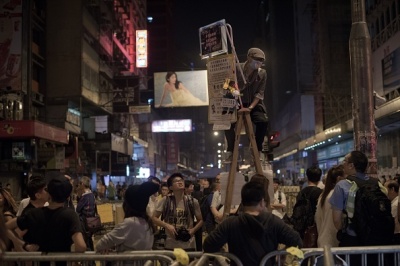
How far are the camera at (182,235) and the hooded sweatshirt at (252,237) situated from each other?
2.43 metres

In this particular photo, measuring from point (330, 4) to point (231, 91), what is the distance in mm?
50234

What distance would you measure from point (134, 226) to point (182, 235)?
2004 millimetres

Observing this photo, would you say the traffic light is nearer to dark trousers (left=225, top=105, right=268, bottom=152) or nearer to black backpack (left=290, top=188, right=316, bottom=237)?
black backpack (left=290, top=188, right=316, bottom=237)

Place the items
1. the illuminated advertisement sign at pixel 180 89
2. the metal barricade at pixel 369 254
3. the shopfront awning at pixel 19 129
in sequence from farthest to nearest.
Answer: the illuminated advertisement sign at pixel 180 89
the shopfront awning at pixel 19 129
the metal barricade at pixel 369 254

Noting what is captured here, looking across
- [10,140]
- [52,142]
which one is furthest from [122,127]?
[10,140]

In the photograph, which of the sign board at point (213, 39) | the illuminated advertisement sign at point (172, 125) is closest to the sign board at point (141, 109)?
the illuminated advertisement sign at point (172, 125)

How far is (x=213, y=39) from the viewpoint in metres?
6.47

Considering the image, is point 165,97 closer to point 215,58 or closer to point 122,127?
point 122,127

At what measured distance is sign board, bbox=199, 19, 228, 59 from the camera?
6.33 metres

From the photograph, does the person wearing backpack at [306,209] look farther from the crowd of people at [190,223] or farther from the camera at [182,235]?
the camera at [182,235]

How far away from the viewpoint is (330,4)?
52750 mm

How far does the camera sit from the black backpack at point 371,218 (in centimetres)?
516

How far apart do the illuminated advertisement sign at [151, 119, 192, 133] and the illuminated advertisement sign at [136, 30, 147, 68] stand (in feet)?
18.1

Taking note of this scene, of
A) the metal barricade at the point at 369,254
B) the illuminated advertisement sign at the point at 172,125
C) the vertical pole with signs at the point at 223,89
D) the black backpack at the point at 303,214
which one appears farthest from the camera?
the illuminated advertisement sign at the point at 172,125
